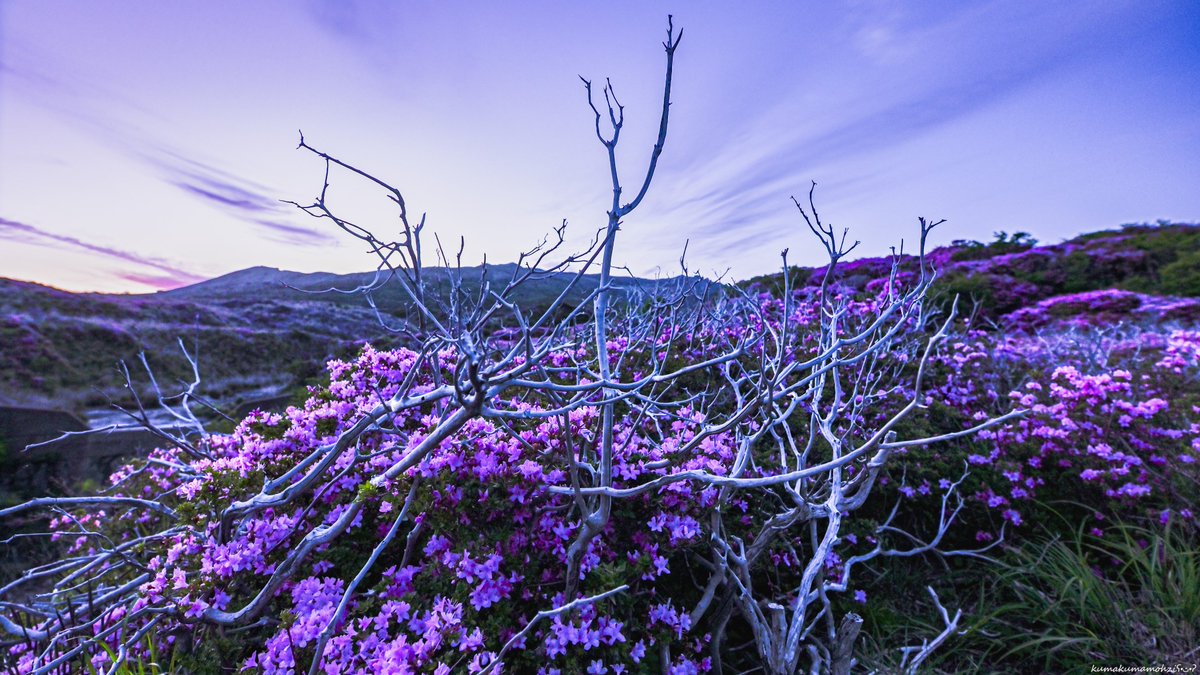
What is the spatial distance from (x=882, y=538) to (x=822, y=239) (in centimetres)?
223

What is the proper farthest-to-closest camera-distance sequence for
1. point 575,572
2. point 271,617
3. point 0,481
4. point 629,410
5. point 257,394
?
1. point 257,394
2. point 0,481
3. point 629,410
4. point 271,617
5. point 575,572

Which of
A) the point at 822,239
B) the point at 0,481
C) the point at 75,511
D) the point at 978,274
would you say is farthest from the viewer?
the point at 978,274

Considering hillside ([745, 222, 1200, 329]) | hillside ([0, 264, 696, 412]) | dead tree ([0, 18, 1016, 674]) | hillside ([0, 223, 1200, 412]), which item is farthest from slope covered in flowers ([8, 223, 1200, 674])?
hillside ([745, 222, 1200, 329])

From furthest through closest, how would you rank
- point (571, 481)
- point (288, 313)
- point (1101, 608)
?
point (288, 313) < point (1101, 608) < point (571, 481)

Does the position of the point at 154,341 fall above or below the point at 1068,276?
below

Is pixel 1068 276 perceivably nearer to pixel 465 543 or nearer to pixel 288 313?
Result: pixel 465 543

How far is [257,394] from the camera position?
12641 millimetres

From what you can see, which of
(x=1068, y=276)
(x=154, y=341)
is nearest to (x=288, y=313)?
(x=154, y=341)

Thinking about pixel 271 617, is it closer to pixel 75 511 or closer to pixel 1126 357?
pixel 75 511

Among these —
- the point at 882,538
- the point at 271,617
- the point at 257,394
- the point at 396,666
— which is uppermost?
the point at 396,666

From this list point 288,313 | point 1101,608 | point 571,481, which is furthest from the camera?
point 288,313

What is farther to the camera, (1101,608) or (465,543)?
(1101,608)

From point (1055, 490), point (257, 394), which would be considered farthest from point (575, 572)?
point (257, 394)

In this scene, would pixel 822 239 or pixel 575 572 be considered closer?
pixel 575 572
